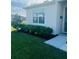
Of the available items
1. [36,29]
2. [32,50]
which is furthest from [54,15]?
[32,50]

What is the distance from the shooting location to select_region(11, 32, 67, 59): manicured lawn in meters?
6.26

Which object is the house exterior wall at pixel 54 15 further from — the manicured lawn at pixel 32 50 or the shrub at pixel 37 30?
the manicured lawn at pixel 32 50

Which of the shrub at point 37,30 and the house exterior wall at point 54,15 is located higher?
the house exterior wall at point 54,15

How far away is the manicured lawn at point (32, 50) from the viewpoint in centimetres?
626

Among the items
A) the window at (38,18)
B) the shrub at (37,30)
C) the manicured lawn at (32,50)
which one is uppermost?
the window at (38,18)

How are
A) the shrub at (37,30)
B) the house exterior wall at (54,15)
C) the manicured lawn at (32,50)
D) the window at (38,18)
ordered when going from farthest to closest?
the window at (38,18) → the house exterior wall at (54,15) → the shrub at (37,30) → the manicured lawn at (32,50)

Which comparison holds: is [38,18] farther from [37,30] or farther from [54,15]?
[37,30]

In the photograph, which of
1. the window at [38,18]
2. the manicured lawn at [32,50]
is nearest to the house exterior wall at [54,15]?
the window at [38,18]

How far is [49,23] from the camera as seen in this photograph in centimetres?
1023

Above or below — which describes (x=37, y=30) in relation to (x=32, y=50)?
above

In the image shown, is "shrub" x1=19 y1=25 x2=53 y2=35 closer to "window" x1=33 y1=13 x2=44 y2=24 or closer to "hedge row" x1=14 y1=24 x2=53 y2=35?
"hedge row" x1=14 y1=24 x2=53 y2=35

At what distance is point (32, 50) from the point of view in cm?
720

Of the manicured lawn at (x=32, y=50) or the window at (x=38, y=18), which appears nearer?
the manicured lawn at (x=32, y=50)
